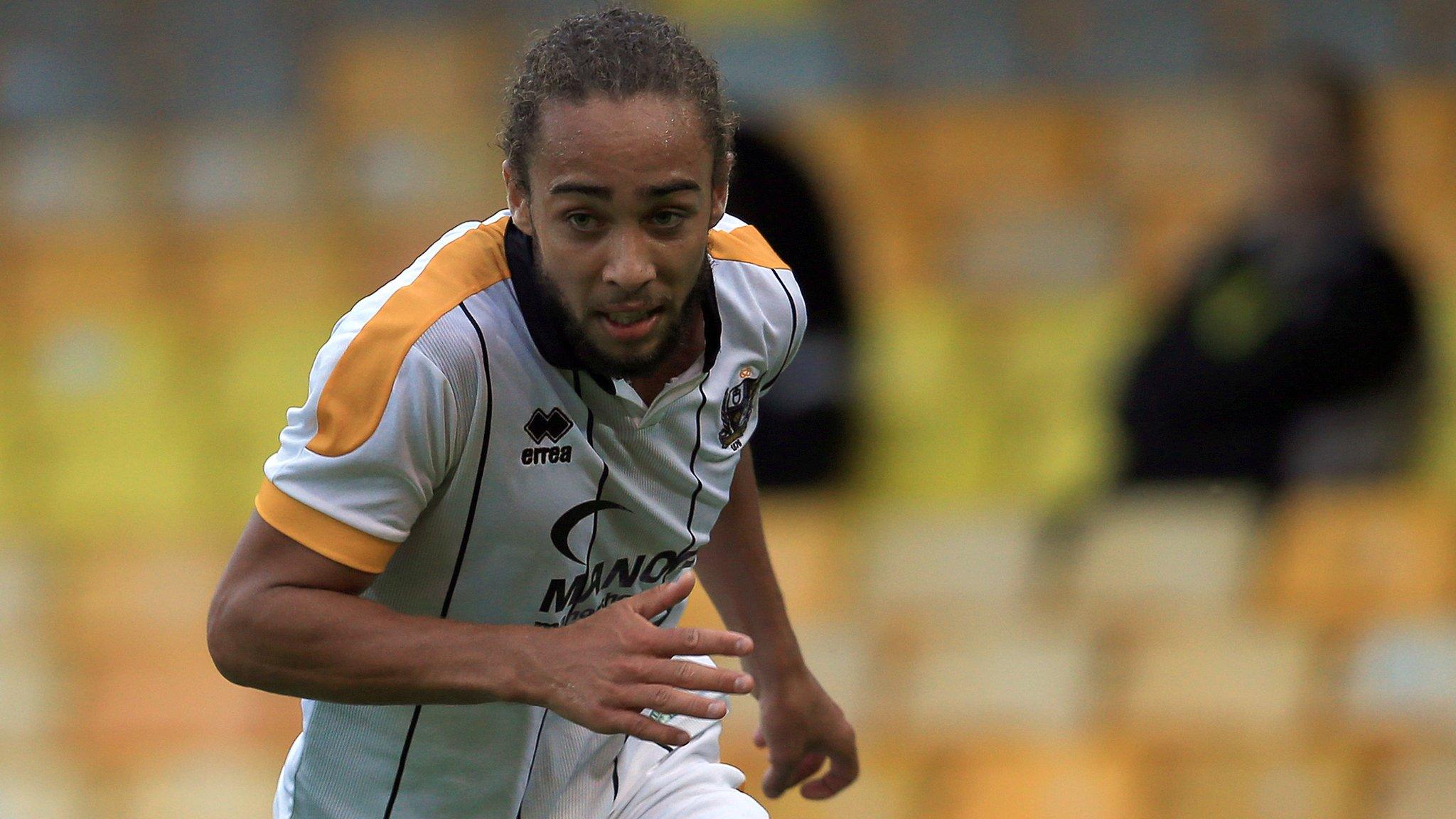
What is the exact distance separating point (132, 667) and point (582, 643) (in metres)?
3.83

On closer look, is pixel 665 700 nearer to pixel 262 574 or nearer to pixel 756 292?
pixel 262 574

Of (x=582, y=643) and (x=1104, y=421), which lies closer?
(x=582, y=643)

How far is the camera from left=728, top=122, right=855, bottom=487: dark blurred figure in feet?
19.2

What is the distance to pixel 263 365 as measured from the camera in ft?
21.8

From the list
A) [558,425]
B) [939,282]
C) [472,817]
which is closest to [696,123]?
[558,425]

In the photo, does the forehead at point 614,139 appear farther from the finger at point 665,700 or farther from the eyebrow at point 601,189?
the finger at point 665,700

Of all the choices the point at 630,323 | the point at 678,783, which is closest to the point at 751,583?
the point at 678,783

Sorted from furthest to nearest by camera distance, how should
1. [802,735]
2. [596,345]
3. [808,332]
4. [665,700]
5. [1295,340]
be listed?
1. [808,332]
2. [1295,340]
3. [802,735]
4. [596,345]
5. [665,700]

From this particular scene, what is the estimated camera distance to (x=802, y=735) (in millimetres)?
2812

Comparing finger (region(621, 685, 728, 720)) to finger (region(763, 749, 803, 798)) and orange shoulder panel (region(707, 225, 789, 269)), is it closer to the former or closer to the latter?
orange shoulder panel (region(707, 225, 789, 269))

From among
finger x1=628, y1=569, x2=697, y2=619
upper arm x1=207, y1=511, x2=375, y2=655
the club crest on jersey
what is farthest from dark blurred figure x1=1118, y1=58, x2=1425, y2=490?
upper arm x1=207, y1=511, x2=375, y2=655

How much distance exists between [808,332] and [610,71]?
4026 millimetres

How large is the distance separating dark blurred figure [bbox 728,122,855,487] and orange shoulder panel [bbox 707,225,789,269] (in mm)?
3086

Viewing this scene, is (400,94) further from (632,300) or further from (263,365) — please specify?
(632,300)
